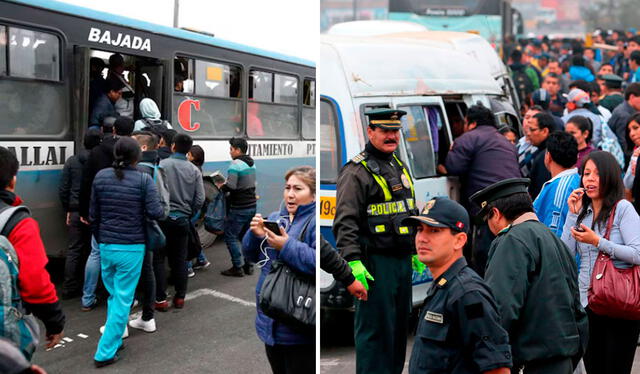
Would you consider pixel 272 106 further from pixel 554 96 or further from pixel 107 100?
pixel 554 96

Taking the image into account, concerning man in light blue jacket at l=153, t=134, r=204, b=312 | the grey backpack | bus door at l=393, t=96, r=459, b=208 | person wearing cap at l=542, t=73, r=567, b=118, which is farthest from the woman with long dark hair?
person wearing cap at l=542, t=73, r=567, b=118

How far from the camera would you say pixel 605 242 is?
325 cm

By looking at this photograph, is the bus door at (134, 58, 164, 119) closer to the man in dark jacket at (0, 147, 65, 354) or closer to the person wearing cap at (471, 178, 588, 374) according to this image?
the man in dark jacket at (0, 147, 65, 354)

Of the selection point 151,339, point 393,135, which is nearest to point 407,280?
point 393,135

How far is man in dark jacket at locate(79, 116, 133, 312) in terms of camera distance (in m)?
3.12

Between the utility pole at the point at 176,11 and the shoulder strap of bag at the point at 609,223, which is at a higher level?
the utility pole at the point at 176,11

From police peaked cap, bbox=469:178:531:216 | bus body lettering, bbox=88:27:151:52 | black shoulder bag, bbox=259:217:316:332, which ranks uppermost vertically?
bus body lettering, bbox=88:27:151:52

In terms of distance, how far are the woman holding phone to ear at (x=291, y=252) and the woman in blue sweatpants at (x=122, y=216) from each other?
0.96 m

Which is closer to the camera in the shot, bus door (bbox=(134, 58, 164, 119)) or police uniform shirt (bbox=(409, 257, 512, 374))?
police uniform shirt (bbox=(409, 257, 512, 374))

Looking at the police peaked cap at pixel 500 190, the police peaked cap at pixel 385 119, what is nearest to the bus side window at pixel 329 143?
the police peaked cap at pixel 385 119

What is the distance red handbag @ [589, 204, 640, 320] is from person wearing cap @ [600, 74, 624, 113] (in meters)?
4.30

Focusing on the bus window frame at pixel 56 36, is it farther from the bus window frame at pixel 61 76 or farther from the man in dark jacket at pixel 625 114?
the man in dark jacket at pixel 625 114

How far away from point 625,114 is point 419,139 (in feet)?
8.49

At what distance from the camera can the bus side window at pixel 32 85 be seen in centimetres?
364
